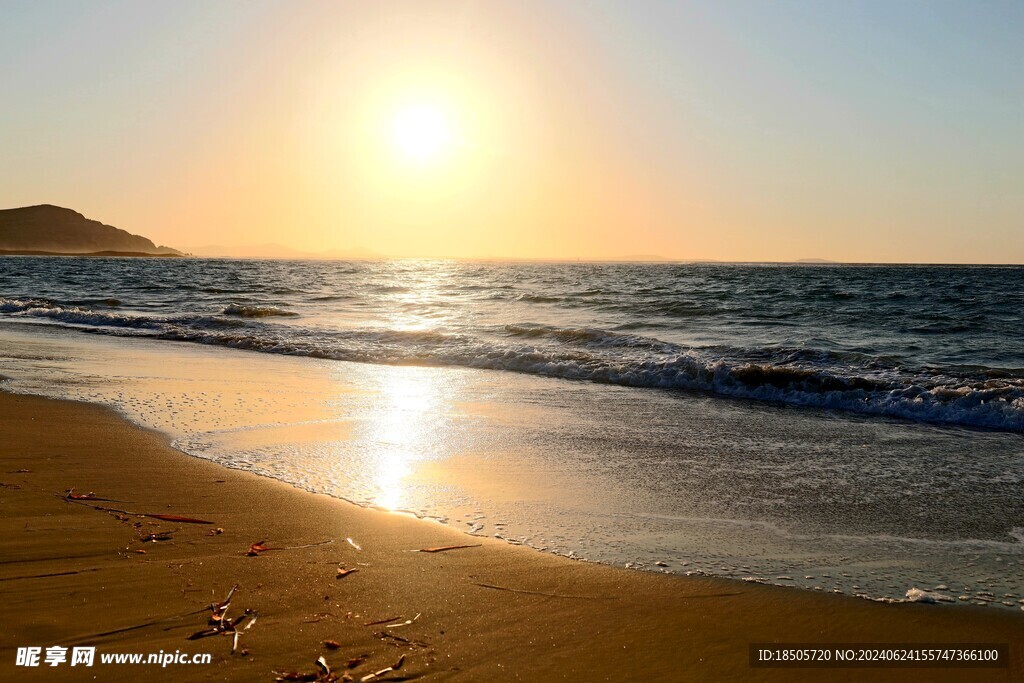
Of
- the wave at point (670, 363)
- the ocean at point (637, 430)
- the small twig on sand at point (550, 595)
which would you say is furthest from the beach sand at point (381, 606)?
the wave at point (670, 363)

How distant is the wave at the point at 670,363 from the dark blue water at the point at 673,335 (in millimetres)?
33

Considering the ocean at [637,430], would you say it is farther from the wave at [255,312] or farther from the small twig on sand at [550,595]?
the wave at [255,312]

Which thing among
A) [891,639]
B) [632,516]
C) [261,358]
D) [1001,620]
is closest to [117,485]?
[632,516]

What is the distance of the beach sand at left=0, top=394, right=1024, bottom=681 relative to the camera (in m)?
3.10

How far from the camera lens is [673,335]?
20734mm

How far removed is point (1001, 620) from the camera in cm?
375

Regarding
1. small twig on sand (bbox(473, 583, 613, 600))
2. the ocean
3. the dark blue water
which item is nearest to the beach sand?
small twig on sand (bbox(473, 583, 613, 600))

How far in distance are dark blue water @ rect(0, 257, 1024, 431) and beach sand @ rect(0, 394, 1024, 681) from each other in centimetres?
749

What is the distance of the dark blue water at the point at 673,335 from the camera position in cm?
1171

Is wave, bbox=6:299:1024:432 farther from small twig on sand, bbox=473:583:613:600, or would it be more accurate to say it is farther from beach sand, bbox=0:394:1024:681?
small twig on sand, bbox=473:583:613:600

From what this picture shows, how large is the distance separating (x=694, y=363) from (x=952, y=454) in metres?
5.62

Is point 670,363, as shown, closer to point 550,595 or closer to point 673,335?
point 673,335

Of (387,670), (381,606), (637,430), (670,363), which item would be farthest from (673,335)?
(387,670)

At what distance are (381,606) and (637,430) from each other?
5.37 meters
